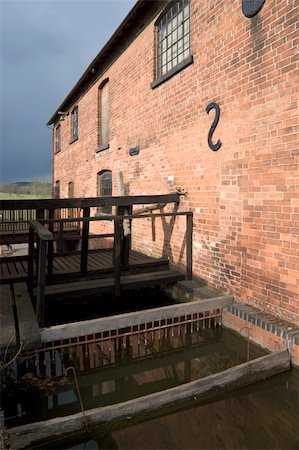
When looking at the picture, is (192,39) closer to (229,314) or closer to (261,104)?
(261,104)

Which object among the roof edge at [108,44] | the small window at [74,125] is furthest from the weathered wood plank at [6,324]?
the small window at [74,125]

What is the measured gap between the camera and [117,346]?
421 cm

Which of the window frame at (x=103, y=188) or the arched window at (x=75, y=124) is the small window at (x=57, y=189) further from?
the window frame at (x=103, y=188)

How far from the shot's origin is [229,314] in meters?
4.54

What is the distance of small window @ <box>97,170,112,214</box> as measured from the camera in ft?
32.8

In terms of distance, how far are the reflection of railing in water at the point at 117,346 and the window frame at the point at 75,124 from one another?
10.2 meters

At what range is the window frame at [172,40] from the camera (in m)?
6.02

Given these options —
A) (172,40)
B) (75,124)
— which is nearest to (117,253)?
(172,40)

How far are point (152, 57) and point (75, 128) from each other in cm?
746

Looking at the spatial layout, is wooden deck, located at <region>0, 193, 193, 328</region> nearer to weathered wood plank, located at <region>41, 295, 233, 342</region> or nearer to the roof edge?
weathered wood plank, located at <region>41, 295, 233, 342</region>

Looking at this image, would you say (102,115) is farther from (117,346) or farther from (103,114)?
(117,346)

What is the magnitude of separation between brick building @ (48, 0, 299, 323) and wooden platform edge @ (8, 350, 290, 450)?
82 cm

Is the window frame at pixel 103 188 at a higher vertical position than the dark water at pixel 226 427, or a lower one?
higher

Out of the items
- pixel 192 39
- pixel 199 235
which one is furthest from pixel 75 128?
pixel 199 235
